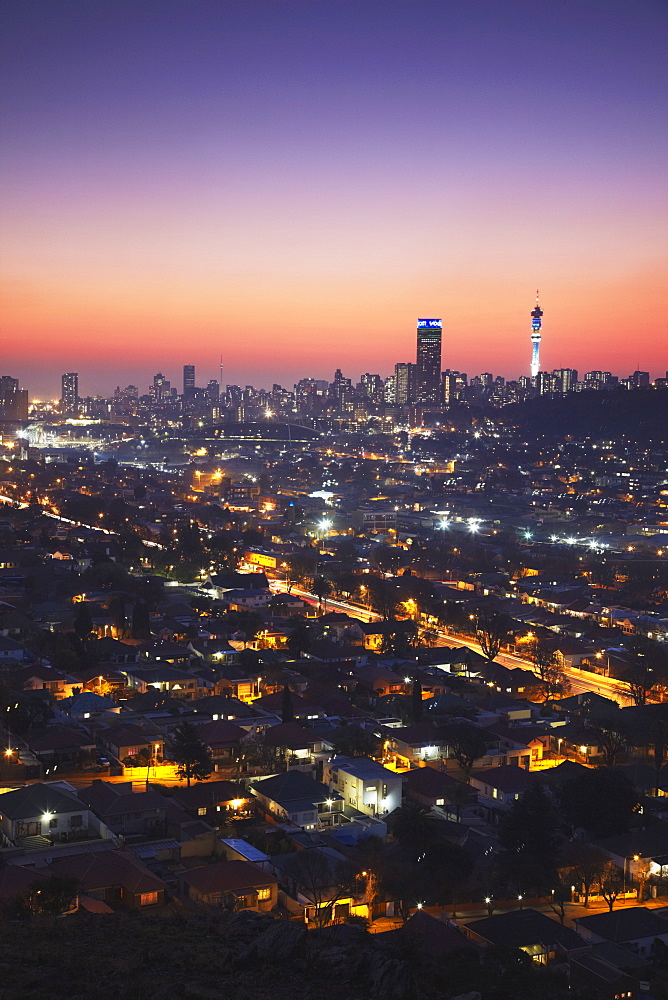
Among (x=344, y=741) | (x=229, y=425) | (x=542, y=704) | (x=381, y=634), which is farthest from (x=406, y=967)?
(x=229, y=425)

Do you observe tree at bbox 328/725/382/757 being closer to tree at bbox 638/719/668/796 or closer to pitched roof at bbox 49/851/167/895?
tree at bbox 638/719/668/796

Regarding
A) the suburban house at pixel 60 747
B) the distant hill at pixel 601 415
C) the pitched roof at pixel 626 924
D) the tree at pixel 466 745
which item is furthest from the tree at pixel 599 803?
the distant hill at pixel 601 415

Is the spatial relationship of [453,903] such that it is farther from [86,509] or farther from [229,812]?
[86,509]

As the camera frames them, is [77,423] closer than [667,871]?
No

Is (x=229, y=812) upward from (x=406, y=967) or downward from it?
downward

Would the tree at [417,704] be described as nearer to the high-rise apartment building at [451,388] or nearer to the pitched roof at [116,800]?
the pitched roof at [116,800]
